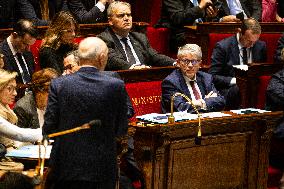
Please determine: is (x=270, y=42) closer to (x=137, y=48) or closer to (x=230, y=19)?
(x=230, y=19)

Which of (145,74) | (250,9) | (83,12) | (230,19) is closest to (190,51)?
(145,74)

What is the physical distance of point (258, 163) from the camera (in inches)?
167

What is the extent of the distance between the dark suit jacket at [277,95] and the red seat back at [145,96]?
781 millimetres

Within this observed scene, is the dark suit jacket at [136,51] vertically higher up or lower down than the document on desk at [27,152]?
higher up

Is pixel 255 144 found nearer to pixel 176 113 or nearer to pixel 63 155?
pixel 176 113

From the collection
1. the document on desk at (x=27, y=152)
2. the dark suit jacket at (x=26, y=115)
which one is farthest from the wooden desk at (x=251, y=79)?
the document on desk at (x=27, y=152)

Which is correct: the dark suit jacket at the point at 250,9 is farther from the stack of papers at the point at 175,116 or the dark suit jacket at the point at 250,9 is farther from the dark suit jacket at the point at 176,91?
the stack of papers at the point at 175,116

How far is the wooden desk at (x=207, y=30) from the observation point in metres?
5.84

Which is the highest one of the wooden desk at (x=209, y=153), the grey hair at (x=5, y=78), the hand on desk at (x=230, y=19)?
the hand on desk at (x=230, y=19)

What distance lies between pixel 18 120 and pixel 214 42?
100 inches

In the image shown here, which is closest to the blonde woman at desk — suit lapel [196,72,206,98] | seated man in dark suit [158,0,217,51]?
suit lapel [196,72,206,98]

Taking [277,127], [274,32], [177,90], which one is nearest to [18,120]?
[177,90]

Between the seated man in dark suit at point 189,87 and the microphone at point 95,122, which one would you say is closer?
the microphone at point 95,122

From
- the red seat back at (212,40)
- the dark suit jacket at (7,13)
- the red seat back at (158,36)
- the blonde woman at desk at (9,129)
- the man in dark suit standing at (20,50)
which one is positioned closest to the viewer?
the blonde woman at desk at (9,129)
